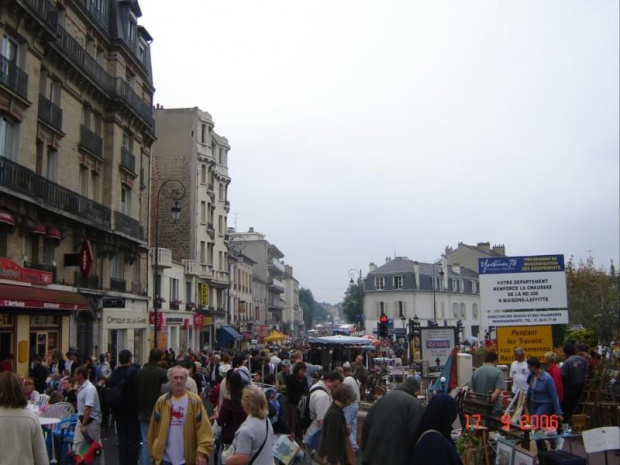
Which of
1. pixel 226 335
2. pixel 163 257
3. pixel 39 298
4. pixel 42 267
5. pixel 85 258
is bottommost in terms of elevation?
pixel 226 335

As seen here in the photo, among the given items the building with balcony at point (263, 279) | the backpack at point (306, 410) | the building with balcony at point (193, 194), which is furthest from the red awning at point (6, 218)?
the building with balcony at point (263, 279)

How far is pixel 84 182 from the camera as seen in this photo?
27.7 m

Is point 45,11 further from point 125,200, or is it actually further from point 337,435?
point 337,435

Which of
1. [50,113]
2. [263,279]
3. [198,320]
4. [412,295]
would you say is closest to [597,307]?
[198,320]

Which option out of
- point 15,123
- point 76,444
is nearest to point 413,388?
point 76,444

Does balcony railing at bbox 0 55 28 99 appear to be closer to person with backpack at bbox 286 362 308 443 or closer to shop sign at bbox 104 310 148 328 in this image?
shop sign at bbox 104 310 148 328

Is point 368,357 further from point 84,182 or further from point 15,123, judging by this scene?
point 15,123

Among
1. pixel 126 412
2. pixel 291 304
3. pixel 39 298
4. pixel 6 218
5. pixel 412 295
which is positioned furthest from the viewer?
pixel 291 304

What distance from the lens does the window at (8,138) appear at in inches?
815

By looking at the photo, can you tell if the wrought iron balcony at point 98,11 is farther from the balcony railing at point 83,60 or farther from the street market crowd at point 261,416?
the street market crowd at point 261,416

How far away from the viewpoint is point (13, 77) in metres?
20.9

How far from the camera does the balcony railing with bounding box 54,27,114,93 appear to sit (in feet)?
82.2

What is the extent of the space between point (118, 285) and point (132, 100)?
8605 mm

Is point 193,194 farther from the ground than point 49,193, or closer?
farther from the ground
